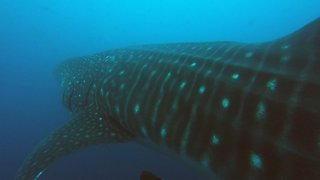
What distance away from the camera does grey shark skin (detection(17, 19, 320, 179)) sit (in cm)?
213

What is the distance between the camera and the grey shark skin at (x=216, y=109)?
6.99 feet

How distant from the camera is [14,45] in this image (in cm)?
1123

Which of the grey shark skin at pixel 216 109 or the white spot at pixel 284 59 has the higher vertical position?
the white spot at pixel 284 59

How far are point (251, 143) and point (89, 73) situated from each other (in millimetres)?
3474

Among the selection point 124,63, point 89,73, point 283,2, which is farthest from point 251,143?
point 283,2

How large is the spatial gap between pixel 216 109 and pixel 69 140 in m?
2.33

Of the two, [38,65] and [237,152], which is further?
[38,65]

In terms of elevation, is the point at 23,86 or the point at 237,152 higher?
the point at 237,152

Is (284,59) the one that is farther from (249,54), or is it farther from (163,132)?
(163,132)

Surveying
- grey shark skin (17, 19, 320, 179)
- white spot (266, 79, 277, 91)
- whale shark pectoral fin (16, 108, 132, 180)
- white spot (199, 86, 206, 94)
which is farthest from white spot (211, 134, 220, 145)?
whale shark pectoral fin (16, 108, 132, 180)

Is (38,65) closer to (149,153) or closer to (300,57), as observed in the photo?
(149,153)

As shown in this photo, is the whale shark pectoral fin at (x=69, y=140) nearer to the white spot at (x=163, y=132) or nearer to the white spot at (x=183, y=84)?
the white spot at (x=163, y=132)

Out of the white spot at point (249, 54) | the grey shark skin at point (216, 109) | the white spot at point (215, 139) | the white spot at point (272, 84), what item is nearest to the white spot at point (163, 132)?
the grey shark skin at point (216, 109)

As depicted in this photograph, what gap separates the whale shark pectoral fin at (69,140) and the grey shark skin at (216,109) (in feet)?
0.04
